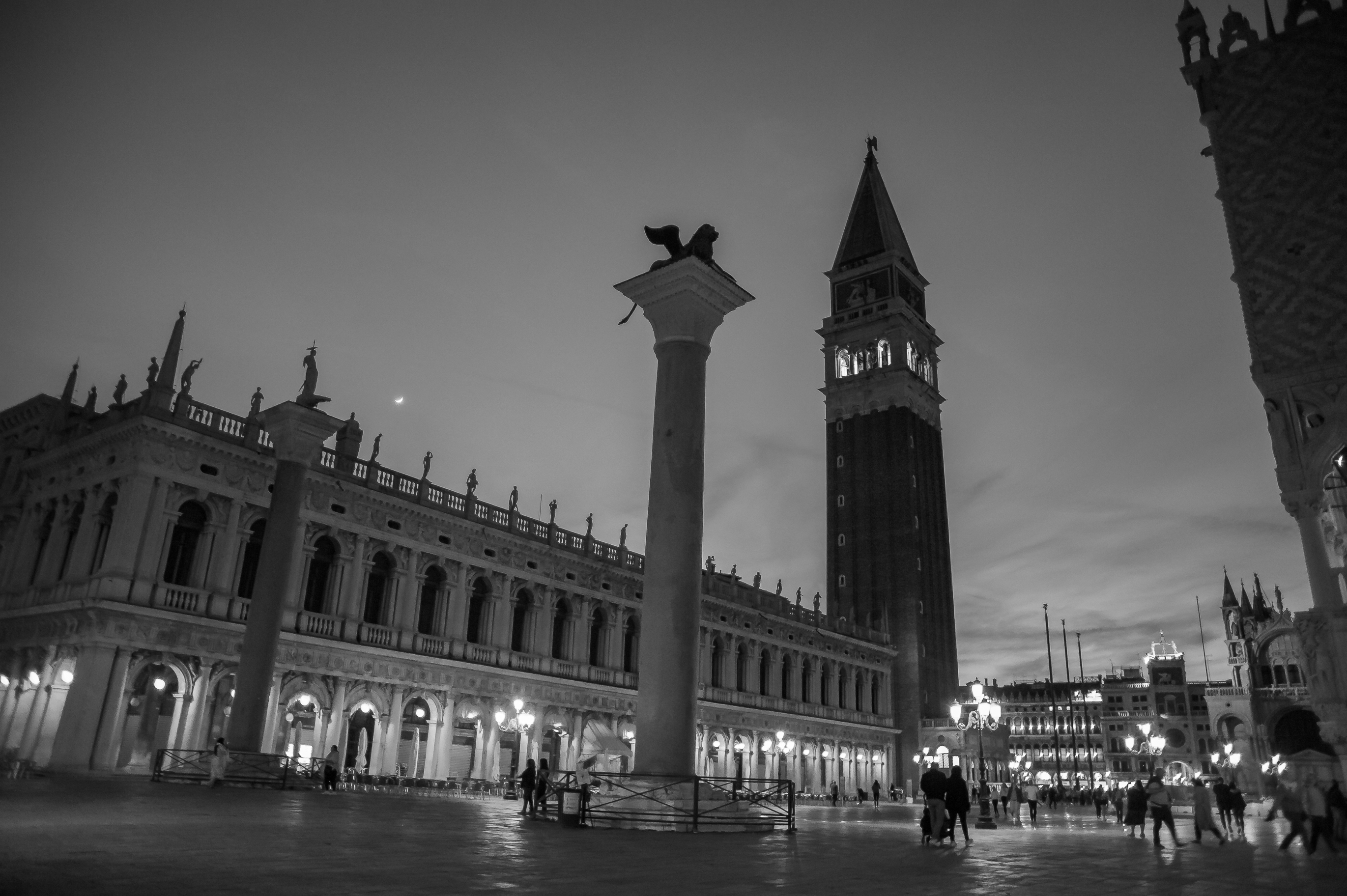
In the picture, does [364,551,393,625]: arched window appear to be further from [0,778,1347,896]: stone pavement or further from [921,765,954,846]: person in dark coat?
[921,765,954,846]: person in dark coat

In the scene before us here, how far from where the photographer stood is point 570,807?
14492 mm

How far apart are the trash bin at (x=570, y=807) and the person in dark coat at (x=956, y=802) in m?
5.74

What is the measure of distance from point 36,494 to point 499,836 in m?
26.1

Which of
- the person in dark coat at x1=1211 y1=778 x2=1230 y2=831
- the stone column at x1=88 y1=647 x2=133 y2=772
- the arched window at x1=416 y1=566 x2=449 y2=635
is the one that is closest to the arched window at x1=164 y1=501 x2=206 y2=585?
the stone column at x1=88 y1=647 x2=133 y2=772

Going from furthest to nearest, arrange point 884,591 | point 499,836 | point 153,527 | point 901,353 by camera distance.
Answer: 1. point 901,353
2. point 884,591
3. point 153,527
4. point 499,836

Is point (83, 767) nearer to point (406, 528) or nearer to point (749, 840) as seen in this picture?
point (406, 528)

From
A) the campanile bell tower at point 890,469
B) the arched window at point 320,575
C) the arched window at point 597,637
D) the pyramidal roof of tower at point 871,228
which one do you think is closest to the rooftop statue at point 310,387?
the arched window at point 320,575

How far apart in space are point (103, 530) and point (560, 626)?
1794 cm

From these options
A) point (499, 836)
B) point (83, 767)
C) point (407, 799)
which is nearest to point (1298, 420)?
point (499, 836)

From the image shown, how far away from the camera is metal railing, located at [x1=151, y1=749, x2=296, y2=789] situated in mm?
19734

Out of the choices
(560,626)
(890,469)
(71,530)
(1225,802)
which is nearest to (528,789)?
(1225,802)

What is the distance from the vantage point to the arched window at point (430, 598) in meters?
33.6

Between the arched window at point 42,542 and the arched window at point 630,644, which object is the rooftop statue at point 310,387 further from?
the arched window at point 630,644

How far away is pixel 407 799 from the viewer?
70.0 ft
